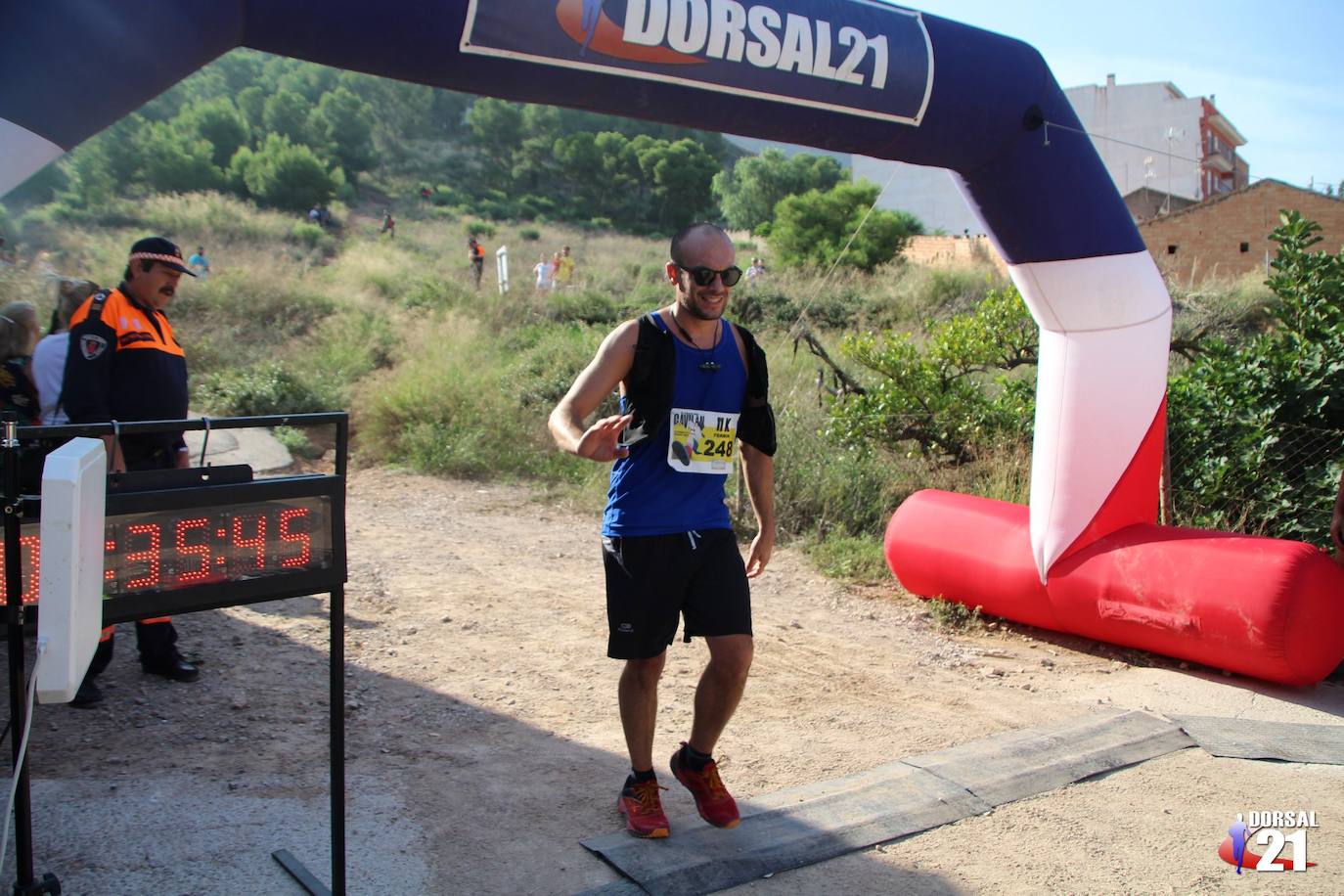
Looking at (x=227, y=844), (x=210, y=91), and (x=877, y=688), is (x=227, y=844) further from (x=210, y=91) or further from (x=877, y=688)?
(x=210, y=91)

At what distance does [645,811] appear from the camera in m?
3.47

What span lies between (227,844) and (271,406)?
9.90 meters

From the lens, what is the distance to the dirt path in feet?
11.2

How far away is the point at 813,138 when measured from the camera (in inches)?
198

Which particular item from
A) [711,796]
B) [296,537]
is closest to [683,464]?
[711,796]

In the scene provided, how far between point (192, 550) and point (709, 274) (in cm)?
172

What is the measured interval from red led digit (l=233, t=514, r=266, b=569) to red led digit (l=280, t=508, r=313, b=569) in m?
0.05

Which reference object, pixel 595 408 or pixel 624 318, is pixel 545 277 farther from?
pixel 595 408

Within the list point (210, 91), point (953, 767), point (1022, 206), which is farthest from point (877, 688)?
point (210, 91)

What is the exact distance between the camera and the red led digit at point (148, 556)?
2488 mm

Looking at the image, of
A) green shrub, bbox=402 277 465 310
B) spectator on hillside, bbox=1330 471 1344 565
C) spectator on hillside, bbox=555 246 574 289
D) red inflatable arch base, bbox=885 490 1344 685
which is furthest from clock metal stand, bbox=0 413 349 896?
spectator on hillside, bbox=555 246 574 289

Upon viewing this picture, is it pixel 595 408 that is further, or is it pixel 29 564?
pixel 595 408

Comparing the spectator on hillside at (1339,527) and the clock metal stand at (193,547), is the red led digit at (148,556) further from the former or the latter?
the spectator on hillside at (1339,527)

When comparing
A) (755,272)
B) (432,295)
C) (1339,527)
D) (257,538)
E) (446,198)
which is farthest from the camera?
(446,198)
